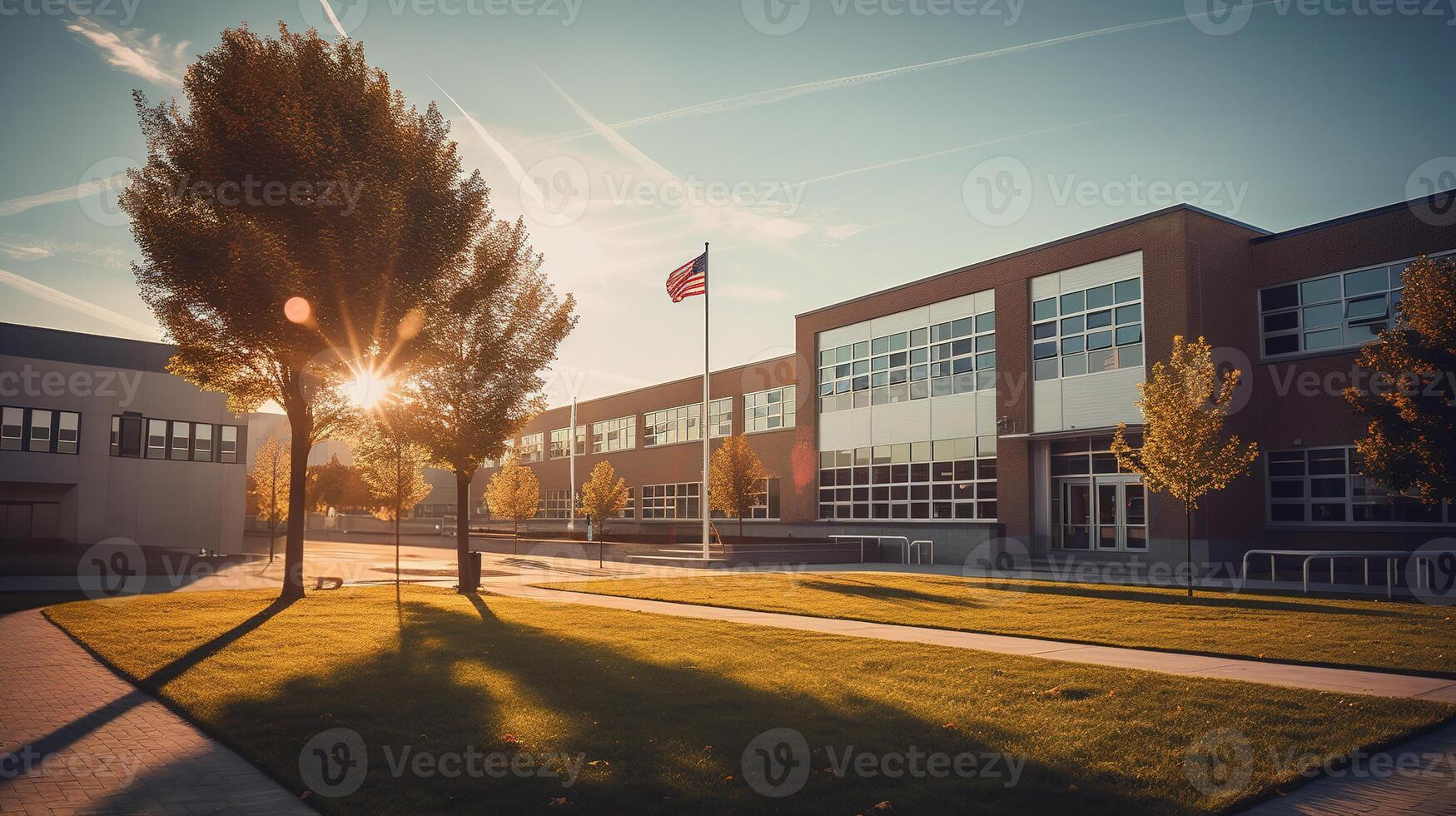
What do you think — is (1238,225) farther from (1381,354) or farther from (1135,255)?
(1381,354)

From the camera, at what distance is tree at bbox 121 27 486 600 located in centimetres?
1717

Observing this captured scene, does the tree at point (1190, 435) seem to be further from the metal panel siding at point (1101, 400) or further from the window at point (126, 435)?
the window at point (126, 435)

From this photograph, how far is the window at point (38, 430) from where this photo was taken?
3491cm

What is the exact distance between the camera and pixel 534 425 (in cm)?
7562

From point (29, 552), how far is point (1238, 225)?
41295 millimetres

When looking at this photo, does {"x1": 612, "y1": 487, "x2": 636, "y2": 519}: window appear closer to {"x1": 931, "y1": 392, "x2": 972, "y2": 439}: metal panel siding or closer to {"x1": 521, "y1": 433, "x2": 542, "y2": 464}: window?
{"x1": 521, "y1": 433, "x2": 542, "y2": 464}: window

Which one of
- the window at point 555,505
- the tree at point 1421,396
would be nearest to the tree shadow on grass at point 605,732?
the tree at point 1421,396

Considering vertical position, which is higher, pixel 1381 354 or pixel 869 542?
pixel 1381 354

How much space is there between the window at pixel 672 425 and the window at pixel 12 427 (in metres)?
31.2

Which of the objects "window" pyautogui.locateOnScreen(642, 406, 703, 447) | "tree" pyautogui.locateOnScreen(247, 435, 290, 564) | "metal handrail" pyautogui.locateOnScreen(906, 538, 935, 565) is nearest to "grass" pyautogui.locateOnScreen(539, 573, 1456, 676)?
"metal handrail" pyautogui.locateOnScreen(906, 538, 935, 565)

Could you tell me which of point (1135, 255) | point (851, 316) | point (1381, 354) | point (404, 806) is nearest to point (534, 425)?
point (851, 316)

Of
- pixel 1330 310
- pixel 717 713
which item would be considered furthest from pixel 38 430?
pixel 1330 310

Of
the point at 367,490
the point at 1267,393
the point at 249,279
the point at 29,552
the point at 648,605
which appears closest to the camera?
the point at 249,279

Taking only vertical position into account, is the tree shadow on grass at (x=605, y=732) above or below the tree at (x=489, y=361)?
below
